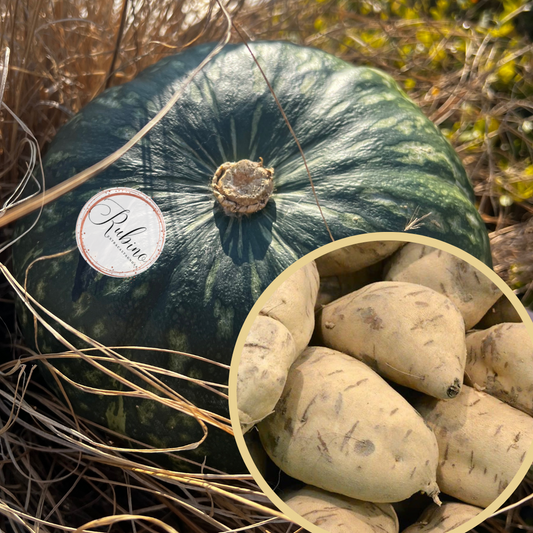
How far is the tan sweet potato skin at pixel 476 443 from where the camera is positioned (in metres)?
1.08

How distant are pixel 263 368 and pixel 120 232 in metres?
0.55

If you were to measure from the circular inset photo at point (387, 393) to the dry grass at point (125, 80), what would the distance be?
0.84ft

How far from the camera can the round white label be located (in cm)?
131

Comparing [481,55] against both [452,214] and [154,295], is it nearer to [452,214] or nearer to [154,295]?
[452,214]

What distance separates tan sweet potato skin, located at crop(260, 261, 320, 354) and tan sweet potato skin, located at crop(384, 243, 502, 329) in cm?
21

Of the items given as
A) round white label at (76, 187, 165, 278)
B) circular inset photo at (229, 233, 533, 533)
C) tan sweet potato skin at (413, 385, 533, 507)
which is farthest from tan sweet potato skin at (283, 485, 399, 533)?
round white label at (76, 187, 165, 278)

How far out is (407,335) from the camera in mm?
1053

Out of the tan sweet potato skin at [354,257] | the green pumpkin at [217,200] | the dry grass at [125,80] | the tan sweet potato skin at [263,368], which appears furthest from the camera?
the dry grass at [125,80]

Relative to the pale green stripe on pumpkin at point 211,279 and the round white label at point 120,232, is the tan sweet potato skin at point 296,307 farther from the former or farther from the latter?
the round white label at point 120,232

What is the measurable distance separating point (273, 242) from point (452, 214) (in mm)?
432

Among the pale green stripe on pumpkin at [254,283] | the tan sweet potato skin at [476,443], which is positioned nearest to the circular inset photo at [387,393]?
the tan sweet potato skin at [476,443]

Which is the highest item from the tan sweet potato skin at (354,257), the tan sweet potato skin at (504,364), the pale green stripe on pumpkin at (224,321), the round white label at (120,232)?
the round white label at (120,232)

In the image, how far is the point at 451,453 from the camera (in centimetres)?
111

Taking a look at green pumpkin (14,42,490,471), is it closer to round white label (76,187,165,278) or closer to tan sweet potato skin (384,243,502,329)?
round white label (76,187,165,278)
